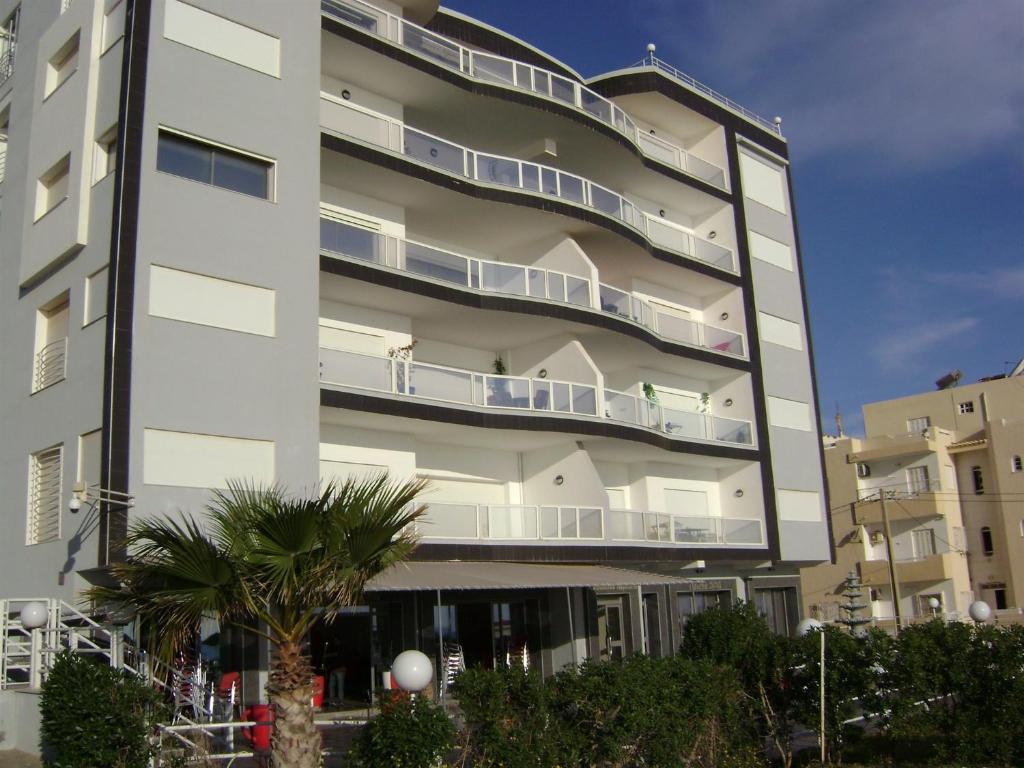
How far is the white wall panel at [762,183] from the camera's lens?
34.2m

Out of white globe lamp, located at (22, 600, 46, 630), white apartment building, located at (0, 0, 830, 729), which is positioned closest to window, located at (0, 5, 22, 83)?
white apartment building, located at (0, 0, 830, 729)

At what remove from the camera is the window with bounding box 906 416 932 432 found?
2404 inches

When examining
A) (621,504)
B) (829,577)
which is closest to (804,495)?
(621,504)

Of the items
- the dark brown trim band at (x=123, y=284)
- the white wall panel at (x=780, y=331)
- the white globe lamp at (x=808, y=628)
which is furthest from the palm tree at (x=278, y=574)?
the white wall panel at (x=780, y=331)

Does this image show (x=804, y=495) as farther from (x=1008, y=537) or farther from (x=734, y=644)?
(x=1008, y=537)

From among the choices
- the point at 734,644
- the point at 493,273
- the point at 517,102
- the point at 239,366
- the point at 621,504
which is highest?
the point at 517,102

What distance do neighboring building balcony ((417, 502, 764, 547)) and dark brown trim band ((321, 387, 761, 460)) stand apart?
1.86 m

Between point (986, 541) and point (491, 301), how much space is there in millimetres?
38595

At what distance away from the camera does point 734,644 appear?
16.6 metres

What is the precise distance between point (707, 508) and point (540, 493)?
26.0 ft

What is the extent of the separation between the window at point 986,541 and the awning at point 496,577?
36.1m

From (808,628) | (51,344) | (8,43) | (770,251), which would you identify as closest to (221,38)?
(51,344)

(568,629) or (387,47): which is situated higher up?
(387,47)

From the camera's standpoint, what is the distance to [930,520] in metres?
51.2
